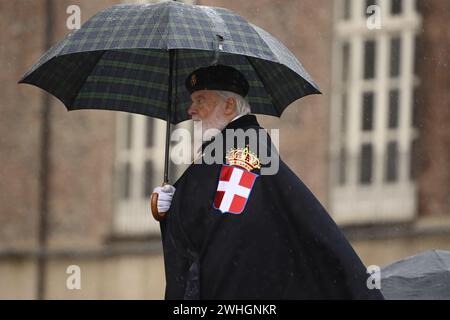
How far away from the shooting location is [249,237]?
7.82 m

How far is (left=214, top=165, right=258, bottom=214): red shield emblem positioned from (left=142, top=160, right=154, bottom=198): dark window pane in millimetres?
9830

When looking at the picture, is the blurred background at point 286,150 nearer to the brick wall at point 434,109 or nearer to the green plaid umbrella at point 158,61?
the brick wall at point 434,109

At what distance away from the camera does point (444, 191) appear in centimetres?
1653

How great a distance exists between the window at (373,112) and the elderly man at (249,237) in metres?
8.85

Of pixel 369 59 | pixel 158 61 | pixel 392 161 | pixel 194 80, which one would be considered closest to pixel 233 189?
pixel 194 80

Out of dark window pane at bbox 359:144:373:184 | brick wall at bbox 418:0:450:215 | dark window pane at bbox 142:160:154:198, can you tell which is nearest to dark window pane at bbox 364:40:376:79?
brick wall at bbox 418:0:450:215

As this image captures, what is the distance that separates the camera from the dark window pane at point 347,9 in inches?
672

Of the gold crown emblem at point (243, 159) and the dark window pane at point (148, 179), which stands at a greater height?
the dark window pane at point (148, 179)

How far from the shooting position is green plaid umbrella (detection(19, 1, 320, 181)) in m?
8.01

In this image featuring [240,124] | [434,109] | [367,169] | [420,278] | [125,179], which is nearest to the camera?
[240,124]

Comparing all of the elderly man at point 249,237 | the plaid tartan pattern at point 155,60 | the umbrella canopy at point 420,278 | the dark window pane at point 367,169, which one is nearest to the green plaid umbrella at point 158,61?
the plaid tartan pattern at point 155,60

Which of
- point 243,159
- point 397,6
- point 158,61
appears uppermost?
point 397,6

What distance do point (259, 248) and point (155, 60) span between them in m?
1.56

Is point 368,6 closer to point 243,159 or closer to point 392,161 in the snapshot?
point 392,161
